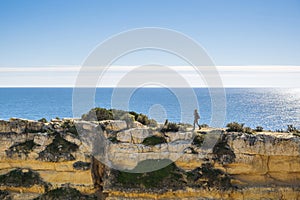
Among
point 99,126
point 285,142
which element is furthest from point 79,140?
point 285,142

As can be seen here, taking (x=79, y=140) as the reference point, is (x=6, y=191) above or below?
below

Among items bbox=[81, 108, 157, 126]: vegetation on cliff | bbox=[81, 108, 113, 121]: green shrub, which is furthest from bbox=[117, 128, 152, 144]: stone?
bbox=[81, 108, 113, 121]: green shrub

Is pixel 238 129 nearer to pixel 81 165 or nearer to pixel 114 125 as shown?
pixel 114 125

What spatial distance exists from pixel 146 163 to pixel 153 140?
1.80 m

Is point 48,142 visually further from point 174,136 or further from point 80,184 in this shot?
point 174,136

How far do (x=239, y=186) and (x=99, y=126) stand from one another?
11.0 m

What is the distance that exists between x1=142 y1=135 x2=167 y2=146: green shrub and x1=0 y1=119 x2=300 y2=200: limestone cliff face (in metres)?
0.07

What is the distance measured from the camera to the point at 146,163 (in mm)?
23188

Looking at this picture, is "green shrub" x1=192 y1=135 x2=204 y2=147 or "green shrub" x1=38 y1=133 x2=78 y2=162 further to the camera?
"green shrub" x1=192 y1=135 x2=204 y2=147

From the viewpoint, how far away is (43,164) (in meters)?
23.2

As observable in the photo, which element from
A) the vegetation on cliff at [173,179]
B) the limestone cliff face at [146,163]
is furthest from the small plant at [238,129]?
the vegetation on cliff at [173,179]

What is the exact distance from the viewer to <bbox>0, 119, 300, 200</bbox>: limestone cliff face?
2228 centimetres

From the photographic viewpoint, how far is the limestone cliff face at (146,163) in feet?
73.1

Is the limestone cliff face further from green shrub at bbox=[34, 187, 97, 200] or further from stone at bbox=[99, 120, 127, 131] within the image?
stone at bbox=[99, 120, 127, 131]
